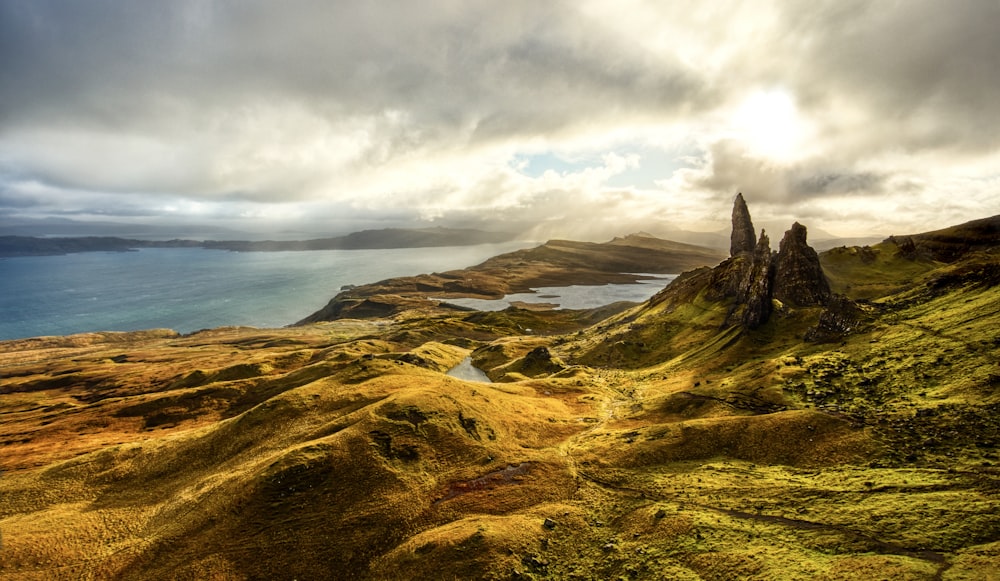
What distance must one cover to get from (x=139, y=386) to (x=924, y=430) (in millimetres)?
207048

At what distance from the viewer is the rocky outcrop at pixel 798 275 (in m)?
116

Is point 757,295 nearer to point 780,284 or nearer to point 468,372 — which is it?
point 780,284

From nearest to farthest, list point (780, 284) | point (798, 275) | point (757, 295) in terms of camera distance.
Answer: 1. point (757, 295)
2. point (798, 275)
3. point (780, 284)

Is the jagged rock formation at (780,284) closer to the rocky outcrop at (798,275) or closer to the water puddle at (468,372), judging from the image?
the rocky outcrop at (798,275)

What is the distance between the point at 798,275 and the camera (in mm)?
122188

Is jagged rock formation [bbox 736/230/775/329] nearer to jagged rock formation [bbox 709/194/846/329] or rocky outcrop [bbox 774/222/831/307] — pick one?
jagged rock formation [bbox 709/194/846/329]

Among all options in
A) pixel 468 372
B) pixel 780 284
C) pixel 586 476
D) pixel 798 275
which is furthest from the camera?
pixel 468 372

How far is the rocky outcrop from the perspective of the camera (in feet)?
382

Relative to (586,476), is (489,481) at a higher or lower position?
lower

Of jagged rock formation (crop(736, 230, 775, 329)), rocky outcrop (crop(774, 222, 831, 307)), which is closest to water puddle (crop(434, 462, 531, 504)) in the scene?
jagged rock formation (crop(736, 230, 775, 329))

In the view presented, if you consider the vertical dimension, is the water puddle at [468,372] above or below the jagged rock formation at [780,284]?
below

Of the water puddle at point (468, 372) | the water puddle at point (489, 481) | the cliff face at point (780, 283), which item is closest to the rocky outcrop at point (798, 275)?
the cliff face at point (780, 283)

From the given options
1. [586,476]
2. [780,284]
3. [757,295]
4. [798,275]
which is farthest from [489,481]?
[798,275]

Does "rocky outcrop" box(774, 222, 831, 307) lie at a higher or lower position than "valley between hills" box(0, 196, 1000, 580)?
higher
